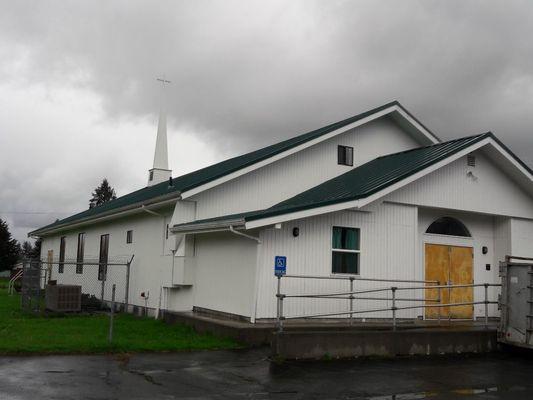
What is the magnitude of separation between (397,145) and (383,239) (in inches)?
207

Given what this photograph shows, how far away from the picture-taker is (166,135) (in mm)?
30750

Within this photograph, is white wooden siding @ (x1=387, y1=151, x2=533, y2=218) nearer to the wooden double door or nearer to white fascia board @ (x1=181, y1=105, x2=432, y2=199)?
the wooden double door

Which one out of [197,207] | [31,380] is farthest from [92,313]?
[31,380]

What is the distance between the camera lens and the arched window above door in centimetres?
1777

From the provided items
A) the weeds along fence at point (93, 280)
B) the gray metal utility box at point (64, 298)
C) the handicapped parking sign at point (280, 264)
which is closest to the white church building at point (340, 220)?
the handicapped parking sign at point (280, 264)

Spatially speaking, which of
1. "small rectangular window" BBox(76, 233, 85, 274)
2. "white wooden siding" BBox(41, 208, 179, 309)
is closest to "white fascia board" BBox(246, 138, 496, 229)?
"white wooden siding" BBox(41, 208, 179, 309)

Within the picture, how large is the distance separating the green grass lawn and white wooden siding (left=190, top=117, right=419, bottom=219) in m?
3.48

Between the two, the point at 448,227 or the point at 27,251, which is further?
the point at 27,251

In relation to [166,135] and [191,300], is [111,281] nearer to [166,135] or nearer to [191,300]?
[191,300]

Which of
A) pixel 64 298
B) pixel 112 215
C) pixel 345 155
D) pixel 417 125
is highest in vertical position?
pixel 417 125

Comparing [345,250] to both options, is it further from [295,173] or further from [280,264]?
[295,173]

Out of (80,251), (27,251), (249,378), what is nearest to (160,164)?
(80,251)

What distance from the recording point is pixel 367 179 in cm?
1652

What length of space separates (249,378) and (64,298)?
34.6 feet
